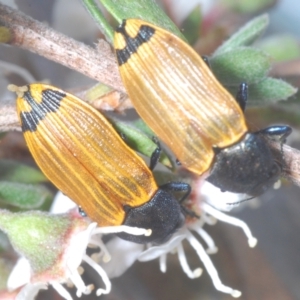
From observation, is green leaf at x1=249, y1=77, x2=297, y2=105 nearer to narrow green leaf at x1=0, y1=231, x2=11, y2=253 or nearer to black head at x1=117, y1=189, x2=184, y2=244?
black head at x1=117, y1=189, x2=184, y2=244

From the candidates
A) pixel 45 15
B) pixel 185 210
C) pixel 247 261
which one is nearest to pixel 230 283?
pixel 247 261

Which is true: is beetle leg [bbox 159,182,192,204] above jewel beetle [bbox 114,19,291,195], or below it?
below

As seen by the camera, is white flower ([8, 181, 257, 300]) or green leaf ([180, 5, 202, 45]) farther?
green leaf ([180, 5, 202, 45])

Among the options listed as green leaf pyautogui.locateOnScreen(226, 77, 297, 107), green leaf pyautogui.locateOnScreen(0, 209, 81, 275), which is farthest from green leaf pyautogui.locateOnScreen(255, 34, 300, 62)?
green leaf pyautogui.locateOnScreen(0, 209, 81, 275)

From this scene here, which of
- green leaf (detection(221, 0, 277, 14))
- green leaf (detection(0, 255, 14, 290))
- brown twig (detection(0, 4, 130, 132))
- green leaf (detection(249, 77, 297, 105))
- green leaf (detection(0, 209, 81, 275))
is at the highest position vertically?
brown twig (detection(0, 4, 130, 132))

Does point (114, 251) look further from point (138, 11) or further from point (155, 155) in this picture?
point (138, 11)

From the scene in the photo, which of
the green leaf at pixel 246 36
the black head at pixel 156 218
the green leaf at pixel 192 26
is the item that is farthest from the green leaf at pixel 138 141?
the green leaf at pixel 192 26
